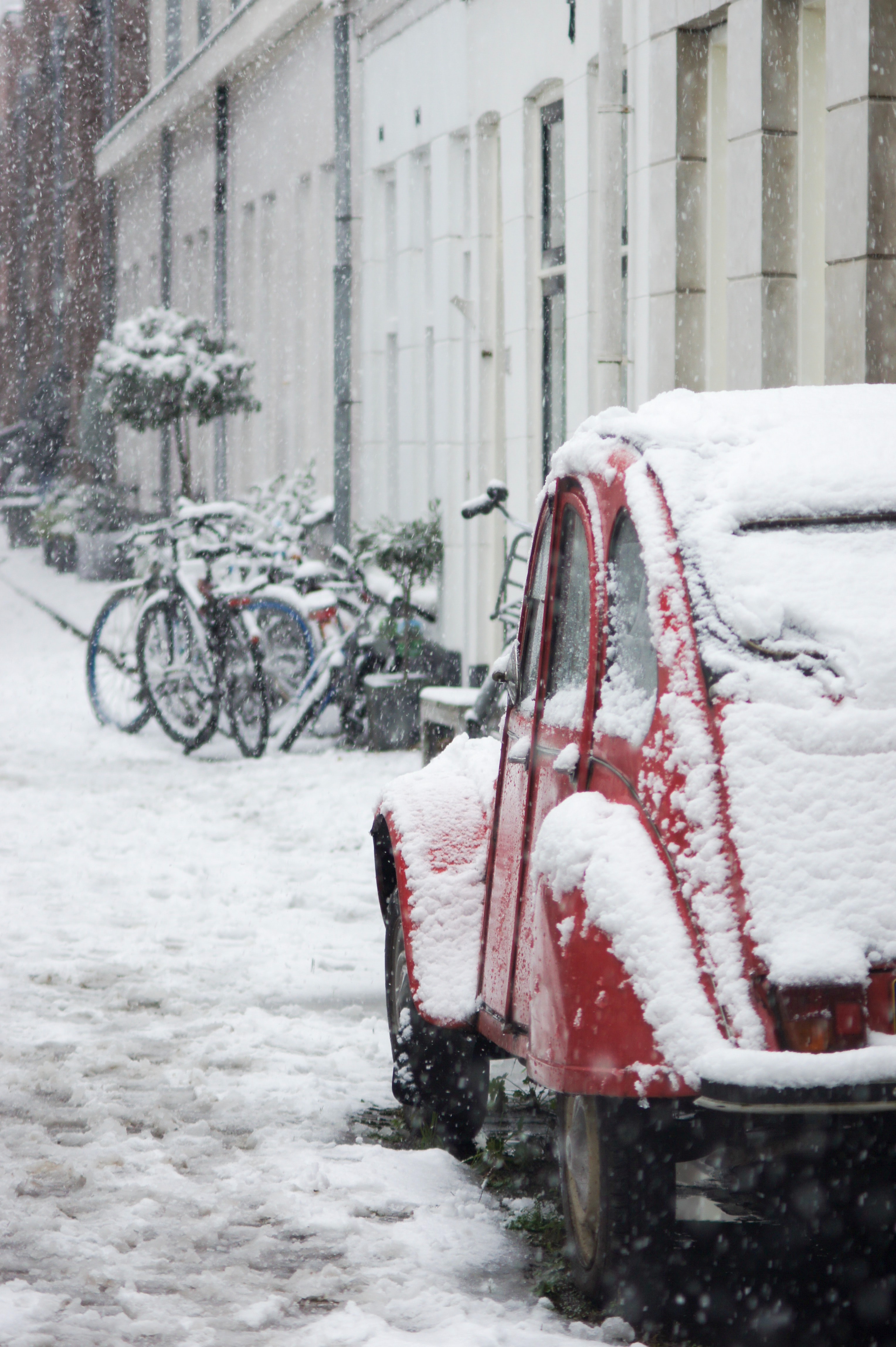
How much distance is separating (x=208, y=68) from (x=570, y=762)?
1986cm

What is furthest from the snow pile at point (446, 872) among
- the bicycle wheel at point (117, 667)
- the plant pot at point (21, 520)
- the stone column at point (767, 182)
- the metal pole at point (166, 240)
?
the plant pot at point (21, 520)

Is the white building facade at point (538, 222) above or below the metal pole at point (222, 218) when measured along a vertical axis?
below

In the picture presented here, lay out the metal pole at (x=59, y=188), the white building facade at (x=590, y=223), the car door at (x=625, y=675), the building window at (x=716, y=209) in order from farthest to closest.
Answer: the metal pole at (x=59, y=188)
the building window at (x=716, y=209)
the white building facade at (x=590, y=223)
the car door at (x=625, y=675)

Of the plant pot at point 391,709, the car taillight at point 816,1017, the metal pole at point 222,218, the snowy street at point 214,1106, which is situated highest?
the metal pole at point 222,218

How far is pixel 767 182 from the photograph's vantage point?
8.91 m

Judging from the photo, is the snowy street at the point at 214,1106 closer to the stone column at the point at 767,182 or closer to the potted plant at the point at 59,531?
the stone column at the point at 767,182

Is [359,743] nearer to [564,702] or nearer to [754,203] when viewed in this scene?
[754,203]

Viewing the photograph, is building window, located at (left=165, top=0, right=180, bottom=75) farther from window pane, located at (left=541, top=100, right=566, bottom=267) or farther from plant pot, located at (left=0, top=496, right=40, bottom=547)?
window pane, located at (left=541, top=100, right=566, bottom=267)

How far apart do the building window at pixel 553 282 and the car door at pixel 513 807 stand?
7.44 m

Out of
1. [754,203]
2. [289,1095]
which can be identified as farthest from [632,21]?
[289,1095]

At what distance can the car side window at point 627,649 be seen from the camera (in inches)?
149

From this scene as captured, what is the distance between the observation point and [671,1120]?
12.1 ft

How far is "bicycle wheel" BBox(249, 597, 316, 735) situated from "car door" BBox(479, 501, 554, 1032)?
8.22 metres

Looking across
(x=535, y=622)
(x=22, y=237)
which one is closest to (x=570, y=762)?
(x=535, y=622)
